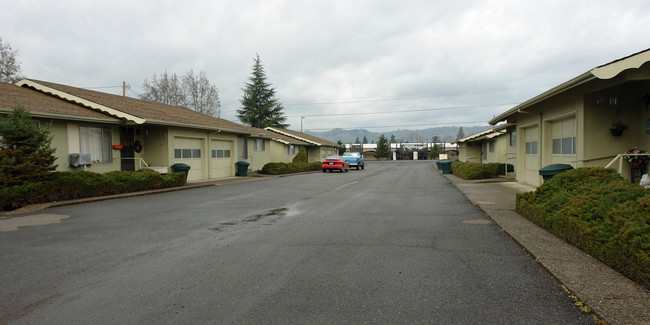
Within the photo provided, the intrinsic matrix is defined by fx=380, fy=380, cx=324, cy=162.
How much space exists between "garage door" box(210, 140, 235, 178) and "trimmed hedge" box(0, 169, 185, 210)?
657 centimetres

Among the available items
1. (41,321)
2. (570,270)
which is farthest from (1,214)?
(570,270)

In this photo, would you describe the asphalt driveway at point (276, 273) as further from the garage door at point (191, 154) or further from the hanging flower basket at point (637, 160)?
the garage door at point (191, 154)

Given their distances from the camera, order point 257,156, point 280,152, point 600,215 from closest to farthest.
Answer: point 600,215
point 257,156
point 280,152

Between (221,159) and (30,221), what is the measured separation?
15386mm

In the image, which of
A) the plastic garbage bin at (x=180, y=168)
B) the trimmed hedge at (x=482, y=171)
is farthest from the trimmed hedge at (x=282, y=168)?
the trimmed hedge at (x=482, y=171)

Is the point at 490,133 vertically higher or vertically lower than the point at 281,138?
lower

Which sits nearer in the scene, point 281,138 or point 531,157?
point 531,157

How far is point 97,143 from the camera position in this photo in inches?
650

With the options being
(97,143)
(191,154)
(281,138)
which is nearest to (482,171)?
(191,154)

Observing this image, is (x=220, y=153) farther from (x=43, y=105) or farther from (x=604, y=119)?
(x=604, y=119)

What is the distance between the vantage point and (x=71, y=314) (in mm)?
3666

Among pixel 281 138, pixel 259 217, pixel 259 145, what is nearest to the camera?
pixel 259 217

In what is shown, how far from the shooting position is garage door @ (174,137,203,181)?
1989 centimetres

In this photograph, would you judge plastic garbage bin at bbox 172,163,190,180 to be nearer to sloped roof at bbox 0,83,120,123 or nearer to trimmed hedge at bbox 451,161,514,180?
sloped roof at bbox 0,83,120,123
